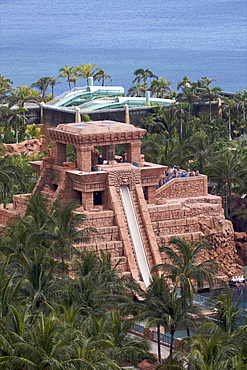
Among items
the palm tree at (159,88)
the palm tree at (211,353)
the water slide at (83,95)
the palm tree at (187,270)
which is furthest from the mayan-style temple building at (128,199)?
the palm tree at (159,88)

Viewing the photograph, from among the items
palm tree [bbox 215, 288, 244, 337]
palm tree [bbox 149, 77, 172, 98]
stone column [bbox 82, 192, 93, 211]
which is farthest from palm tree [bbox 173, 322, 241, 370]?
palm tree [bbox 149, 77, 172, 98]

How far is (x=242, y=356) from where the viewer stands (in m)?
42.3

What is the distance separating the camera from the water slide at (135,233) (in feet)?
200

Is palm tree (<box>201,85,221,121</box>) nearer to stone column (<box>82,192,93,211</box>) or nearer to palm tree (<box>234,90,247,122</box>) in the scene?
palm tree (<box>234,90,247,122</box>)

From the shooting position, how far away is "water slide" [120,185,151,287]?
6106cm

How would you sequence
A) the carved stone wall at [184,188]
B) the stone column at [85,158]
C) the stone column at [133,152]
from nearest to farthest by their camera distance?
the stone column at [85,158]
the stone column at [133,152]
the carved stone wall at [184,188]

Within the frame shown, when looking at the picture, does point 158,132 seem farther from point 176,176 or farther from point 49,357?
point 49,357

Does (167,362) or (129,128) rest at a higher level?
(129,128)

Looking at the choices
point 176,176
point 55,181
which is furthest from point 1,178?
point 176,176

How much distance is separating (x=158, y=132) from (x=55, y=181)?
37.7m

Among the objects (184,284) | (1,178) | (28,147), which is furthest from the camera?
(28,147)

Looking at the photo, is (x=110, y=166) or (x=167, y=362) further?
(x=110, y=166)

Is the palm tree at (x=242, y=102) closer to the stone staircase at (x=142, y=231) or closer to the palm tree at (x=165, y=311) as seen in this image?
the stone staircase at (x=142, y=231)

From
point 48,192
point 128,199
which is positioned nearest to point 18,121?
point 48,192
